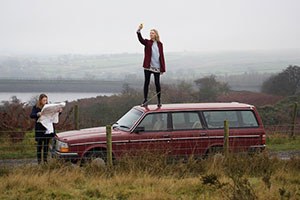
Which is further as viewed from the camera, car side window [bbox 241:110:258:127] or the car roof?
car side window [bbox 241:110:258:127]

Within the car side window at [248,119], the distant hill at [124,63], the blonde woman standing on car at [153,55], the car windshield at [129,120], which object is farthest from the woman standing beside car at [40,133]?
the distant hill at [124,63]

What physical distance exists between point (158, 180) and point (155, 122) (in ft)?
6.87

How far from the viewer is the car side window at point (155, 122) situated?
10.6 metres

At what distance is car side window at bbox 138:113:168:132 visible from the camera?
1059 centimetres

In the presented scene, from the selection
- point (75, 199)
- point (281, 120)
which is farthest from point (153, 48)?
point (281, 120)

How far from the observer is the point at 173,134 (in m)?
10.6

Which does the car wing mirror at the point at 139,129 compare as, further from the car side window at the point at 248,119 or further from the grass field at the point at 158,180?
the car side window at the point at 248,119

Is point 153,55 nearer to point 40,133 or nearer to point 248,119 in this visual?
point 248,119

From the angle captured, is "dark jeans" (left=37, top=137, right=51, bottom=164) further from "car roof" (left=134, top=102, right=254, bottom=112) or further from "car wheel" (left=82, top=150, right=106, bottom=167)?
"car roof" (left=134, top=102, right=254, bottom=112)

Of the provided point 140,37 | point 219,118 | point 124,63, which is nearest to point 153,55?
point 140,37

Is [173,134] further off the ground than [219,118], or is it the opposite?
[219,118]

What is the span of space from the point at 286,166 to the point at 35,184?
5.52 metres

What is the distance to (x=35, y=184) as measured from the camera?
8594mm

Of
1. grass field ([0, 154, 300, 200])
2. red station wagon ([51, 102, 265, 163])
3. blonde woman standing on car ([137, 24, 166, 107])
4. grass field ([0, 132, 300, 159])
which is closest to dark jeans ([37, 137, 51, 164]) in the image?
red station wagon ([51, 102, 265, 163])
